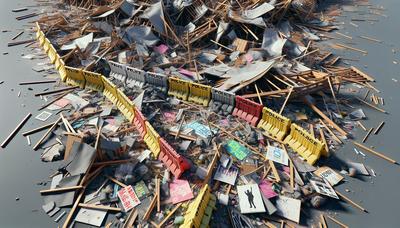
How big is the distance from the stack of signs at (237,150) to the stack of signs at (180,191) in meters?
1.86

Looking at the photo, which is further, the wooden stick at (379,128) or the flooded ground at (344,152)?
the wooden stick at (379,128)

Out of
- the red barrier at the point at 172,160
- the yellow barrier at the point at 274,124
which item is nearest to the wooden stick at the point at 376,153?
the yellow barrier at the point at 274,124

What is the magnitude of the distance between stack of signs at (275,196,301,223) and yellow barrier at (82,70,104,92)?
7.98 meters

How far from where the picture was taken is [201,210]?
7.80 metres

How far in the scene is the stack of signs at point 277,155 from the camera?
971cm

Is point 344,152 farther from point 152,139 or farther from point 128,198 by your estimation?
point 128,198

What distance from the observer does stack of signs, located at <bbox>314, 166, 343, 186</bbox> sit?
30.0 ft

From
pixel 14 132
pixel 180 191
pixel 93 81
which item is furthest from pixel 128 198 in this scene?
pixel 93 81

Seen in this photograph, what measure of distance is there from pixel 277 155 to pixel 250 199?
6.54 ft

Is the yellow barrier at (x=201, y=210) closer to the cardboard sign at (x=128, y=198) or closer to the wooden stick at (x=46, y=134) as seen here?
the cardboard sign at (x=128, y=198)

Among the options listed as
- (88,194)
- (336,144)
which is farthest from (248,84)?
(88,194)

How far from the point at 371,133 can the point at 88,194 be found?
919 centimetres

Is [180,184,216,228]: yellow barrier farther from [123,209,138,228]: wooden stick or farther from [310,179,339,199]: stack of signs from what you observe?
[310,179,339,199]: stack of signs

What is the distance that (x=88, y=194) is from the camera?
8836 mm
